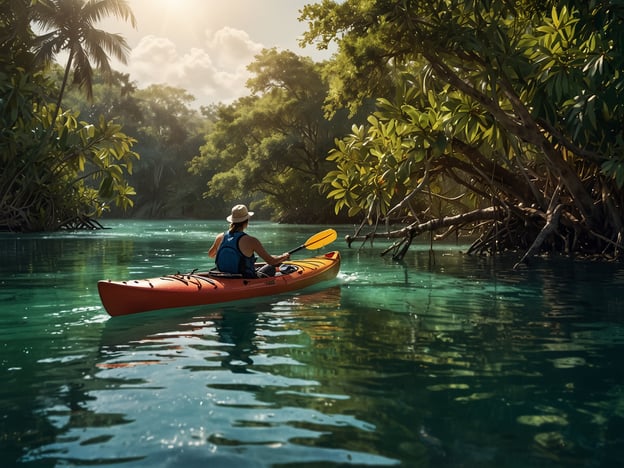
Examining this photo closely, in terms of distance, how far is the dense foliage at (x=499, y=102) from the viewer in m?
9.28

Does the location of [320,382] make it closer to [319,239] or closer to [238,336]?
[238,336]

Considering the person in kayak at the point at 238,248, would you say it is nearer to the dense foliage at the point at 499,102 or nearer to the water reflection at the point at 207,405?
the water reflection at the point at 207,405

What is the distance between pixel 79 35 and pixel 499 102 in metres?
15.6

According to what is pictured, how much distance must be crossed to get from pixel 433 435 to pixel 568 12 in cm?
823

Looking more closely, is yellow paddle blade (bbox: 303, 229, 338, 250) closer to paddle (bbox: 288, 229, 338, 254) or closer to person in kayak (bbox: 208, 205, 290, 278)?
paddle (bbox: 288, 229, 338, 254)

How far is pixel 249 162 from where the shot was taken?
3834 cm

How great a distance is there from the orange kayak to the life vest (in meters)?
0.13

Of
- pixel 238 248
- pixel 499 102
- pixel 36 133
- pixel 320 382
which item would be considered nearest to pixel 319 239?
pixel 238 248

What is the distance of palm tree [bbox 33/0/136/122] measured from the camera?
68.7 ft

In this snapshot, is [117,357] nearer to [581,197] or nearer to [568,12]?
[568,12]

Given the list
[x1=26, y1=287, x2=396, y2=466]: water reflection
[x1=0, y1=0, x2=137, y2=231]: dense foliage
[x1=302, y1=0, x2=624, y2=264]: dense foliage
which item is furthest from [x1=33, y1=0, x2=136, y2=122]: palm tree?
[x1=26, y1=287, x2=396, y2=466]: water reflection

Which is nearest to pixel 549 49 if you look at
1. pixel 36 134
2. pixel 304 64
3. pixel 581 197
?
pixel 581 197

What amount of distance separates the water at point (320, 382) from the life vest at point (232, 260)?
47 cm

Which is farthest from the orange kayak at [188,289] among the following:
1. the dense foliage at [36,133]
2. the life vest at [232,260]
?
the dense foliage at [36,133]
